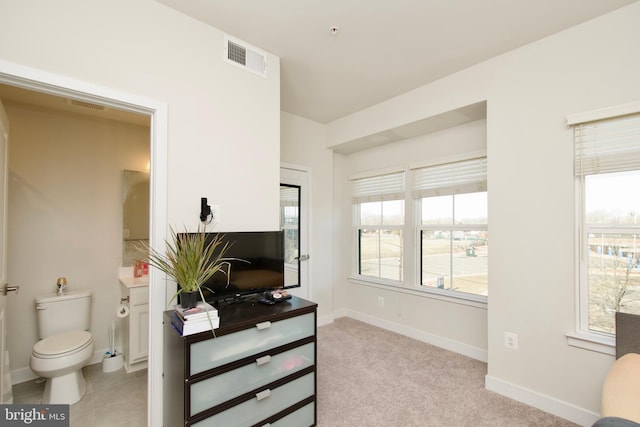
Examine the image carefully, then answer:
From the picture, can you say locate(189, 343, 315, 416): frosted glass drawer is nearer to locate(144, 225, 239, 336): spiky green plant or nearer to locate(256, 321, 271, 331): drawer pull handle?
locate(256, 321, 271, 331): drawer pull handle

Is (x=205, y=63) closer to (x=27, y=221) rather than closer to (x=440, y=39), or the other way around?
(x=440, y=39)

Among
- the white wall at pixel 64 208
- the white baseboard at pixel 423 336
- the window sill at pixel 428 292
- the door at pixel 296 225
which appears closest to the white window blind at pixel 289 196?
the door at pixel 296 225

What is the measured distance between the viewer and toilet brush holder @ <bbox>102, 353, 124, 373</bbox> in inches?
107

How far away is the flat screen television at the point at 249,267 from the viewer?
6.21 ft

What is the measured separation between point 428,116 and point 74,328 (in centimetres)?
386

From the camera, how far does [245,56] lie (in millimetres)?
2281

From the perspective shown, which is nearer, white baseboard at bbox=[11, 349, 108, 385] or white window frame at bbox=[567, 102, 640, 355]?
white window frame at bbox=[567, 102, 640, 355]

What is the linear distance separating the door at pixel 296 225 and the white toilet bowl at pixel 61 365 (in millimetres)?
2030

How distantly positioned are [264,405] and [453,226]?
8.48 feet

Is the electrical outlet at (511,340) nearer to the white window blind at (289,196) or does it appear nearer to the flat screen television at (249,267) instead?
the flat screen television at (249,267)

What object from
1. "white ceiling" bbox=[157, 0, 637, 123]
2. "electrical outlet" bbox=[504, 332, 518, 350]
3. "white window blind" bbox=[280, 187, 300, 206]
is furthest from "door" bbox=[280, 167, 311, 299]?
"electrical outlet" bbox=[504, 332, 518, 350]

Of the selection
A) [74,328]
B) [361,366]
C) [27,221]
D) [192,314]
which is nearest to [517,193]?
[361,366]

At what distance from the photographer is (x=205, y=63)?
2.07 meters

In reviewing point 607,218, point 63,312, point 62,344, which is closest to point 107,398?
point 62,344
